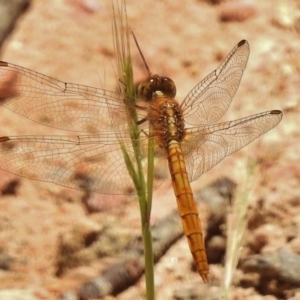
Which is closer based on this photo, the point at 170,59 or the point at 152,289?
the point at 152,289

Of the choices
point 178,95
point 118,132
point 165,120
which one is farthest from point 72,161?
point 178,95

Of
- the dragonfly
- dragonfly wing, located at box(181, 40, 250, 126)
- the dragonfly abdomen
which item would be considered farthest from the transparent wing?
dragonfly wing, located at box(181, 40, 250, 126)

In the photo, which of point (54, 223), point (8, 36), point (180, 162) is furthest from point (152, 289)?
point (8, 36)

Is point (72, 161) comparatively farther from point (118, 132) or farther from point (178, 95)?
point (178, 95)

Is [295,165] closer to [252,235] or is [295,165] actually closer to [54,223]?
[252,235]

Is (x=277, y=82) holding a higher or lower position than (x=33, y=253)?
higher

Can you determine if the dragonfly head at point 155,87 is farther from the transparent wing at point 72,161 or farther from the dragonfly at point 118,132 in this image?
the transparent wing at point 72,161

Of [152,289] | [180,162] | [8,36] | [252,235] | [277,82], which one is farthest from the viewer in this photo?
[8,36]
